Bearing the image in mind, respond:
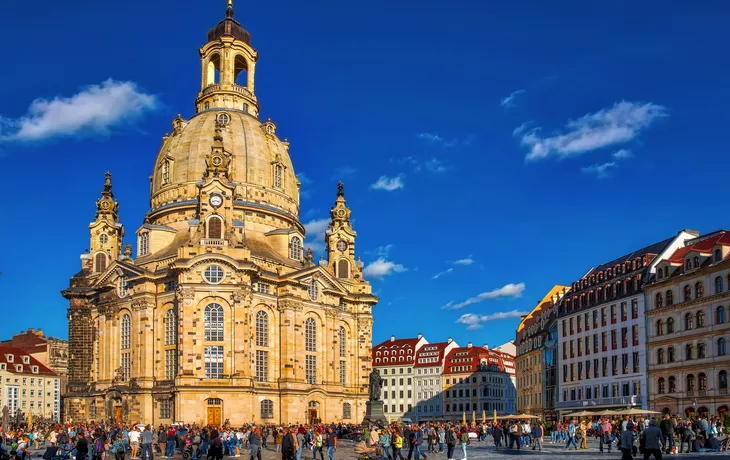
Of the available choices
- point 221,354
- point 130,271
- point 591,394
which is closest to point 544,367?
point 591,394

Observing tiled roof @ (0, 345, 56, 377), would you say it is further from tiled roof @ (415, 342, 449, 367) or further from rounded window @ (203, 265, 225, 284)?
tiled roof @ (415, 342, 449, 367)

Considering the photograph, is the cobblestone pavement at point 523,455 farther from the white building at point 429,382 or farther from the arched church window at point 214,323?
the white building at point 429,382

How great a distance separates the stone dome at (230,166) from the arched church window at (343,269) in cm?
739

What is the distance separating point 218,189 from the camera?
83625 mm

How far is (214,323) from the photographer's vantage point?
7944 centimetres

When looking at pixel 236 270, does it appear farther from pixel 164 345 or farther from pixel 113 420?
pixel 113 420

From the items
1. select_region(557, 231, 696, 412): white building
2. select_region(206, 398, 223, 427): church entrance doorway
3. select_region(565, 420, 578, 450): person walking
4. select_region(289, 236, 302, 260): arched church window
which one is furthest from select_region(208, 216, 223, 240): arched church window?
select_region(565, 420, 578, 450): person walking

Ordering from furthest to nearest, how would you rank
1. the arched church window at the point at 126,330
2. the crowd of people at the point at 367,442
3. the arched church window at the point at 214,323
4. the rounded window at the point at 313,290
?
the rounded window at the point at 313,290 < the arched church window at the point at 126,330 < the arched church window at the point at 214,323 < the crowd of people at the point at 367,442

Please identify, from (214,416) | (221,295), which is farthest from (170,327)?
(214,416)

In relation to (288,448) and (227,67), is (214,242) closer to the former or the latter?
(227,67)

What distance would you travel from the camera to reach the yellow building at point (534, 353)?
10119cm

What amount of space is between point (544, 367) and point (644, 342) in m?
24.6

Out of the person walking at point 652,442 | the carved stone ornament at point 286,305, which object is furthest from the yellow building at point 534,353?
the person walking at point 652,442

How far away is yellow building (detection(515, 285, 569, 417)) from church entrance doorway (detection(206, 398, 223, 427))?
38.8 m
